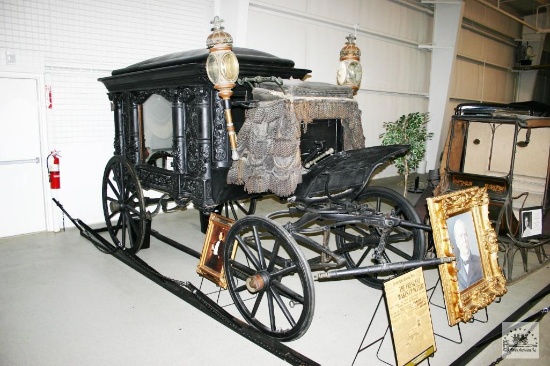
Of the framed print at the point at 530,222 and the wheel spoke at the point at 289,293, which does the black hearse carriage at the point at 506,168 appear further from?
the wheel spoke at the point at 289,293

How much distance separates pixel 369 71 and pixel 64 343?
8051 millimetres

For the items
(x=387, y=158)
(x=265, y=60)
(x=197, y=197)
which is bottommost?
(x=197, y=197)

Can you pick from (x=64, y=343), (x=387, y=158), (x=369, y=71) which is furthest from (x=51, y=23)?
(x=369, y=71)

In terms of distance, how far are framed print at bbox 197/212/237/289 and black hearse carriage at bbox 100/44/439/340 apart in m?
0.15

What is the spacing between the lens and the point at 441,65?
10133mm

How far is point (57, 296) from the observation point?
3223 millimetres

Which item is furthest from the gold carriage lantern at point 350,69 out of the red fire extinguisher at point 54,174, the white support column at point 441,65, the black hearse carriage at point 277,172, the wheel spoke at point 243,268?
the white support column at point 441,65

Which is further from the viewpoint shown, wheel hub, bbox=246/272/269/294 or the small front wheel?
wheel hub, bbox=246/272/269/294

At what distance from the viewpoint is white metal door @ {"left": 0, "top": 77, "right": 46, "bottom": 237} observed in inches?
179

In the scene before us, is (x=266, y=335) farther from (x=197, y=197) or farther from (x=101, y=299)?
(x=101, y=299)

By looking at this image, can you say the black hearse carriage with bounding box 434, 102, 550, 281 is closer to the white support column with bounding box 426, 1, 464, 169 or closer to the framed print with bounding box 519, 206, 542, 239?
the framed print with bounding box 519, 206, 542, 239

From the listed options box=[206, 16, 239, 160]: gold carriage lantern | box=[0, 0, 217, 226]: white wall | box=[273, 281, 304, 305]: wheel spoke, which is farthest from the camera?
box=[0, 0, 217, 226]: white wall

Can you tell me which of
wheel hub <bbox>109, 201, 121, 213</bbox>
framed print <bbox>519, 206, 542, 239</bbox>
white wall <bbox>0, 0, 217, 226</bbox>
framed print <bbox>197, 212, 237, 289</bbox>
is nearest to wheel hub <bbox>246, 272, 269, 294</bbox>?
framed print <bbox>197, 212, 237, 289</bbox>

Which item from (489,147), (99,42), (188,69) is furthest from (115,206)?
(489,147)
